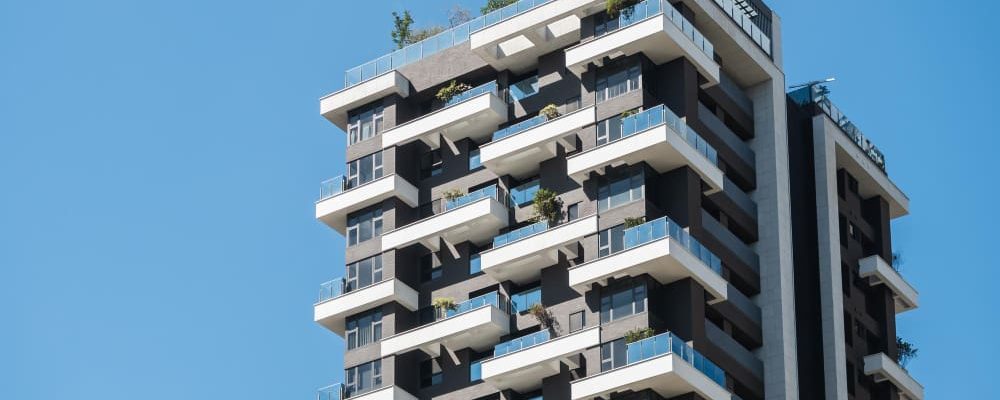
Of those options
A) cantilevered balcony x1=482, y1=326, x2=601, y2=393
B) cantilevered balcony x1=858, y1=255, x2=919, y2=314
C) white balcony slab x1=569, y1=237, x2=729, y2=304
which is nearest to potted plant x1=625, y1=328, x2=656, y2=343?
cantilevered balcony x1=482, y1=326, x2=601, y2=393

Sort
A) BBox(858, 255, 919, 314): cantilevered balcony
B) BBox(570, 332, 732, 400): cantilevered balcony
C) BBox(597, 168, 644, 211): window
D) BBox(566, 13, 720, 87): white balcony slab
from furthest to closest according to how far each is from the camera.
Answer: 1. BBox(858, 255, 919, 314): cantilevered balcony
2. BBox(566, 13, 720, 87): white balcony slab
3. BBox(597, 168, 644, 211): window
4. BBox(570, 332, 732, 400): cantilevered balcony

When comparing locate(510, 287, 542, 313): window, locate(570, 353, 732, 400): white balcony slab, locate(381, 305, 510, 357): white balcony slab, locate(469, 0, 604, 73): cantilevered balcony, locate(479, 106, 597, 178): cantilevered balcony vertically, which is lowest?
locate(570, 353, 732, 400): white balcony slab

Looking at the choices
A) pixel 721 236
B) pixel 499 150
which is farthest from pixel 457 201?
pixel 721 236

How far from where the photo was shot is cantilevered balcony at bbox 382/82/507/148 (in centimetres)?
10744

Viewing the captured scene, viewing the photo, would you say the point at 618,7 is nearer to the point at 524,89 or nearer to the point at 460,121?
the point at 524,89

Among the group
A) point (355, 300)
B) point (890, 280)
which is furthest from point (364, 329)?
point (890, 280)

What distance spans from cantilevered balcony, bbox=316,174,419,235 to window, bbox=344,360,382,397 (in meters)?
8.44

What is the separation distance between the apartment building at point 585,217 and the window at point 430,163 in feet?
0.38

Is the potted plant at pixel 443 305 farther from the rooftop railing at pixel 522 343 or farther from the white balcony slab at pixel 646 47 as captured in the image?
the white balcony slab at pixel 646 47

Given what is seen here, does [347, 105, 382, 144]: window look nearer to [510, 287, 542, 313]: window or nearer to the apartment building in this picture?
the apartment building

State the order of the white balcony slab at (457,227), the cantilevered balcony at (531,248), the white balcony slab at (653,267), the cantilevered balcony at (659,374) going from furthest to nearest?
the white balcony slab at (457,227), the cantilevered balcony at (531,248), the white balcony slab at (653,267), the cantilevered balcony at (659,374)

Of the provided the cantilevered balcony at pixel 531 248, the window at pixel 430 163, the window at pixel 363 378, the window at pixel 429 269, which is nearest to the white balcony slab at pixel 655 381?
the cantilevered balcony at pixel 531 248

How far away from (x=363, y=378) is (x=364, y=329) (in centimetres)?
273

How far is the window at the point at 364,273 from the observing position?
107 m
